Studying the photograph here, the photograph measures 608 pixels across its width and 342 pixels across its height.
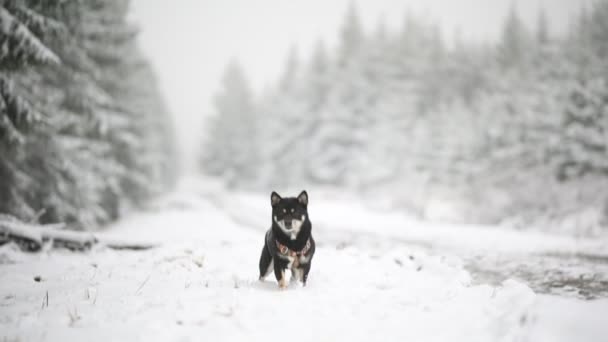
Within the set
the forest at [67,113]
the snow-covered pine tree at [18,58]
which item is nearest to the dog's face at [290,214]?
the forest at [67,113]

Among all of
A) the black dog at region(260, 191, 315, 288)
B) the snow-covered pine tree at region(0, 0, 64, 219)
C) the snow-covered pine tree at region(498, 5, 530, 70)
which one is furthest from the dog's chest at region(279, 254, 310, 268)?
the snow-covered pine tree at region(498, 5, 530, 70)

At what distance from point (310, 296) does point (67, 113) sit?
13.9 meters

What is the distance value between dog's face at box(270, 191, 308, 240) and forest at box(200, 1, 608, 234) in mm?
11141

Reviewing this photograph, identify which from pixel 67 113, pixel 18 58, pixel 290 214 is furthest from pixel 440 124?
pixel 18 58

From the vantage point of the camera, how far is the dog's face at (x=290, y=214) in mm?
4941

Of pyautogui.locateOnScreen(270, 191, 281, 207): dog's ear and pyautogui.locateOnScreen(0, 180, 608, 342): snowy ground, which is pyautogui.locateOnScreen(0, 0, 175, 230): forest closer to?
pyautogui.locateOnScreen(0, 180, 608, 342): snowy ground

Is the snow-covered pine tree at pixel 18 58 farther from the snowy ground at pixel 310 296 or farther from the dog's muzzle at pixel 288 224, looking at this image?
the dog's muzzle at pixel 288 224

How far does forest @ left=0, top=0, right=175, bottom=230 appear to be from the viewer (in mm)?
8102

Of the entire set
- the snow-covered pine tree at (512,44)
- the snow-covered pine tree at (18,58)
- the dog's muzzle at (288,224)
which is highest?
the snow-covered pine tree at (512,44)

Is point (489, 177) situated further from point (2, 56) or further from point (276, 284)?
point (2, 56)

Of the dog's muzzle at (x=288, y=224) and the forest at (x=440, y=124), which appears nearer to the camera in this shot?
the dog's muzzle at (x=288, y=224)

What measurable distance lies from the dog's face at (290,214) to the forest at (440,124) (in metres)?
11.1

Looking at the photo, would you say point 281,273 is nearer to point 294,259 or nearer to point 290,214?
point 294,259

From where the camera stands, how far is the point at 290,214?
16.6 feet
